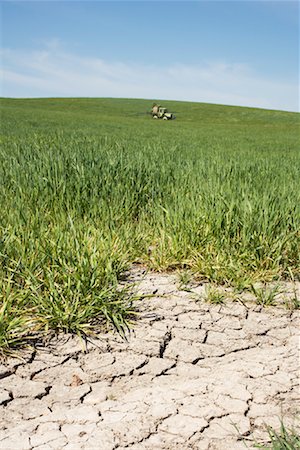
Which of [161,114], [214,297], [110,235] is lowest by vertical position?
[214,297]

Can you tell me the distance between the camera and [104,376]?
6.73ft

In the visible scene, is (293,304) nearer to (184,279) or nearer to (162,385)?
(184,279)

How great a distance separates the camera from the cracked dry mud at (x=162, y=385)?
1702mm

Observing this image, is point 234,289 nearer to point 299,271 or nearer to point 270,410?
point 299,271

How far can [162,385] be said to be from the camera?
1.99 meters

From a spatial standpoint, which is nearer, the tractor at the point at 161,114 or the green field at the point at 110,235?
the green field at the point at 110,235

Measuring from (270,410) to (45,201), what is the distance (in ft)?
7.99

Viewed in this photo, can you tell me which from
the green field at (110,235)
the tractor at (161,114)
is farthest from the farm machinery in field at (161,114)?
the green field at (110,235)

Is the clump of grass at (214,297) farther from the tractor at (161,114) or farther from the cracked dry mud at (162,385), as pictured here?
the tractor at (161,114)

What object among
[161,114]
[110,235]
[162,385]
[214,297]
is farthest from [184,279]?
[161,114]

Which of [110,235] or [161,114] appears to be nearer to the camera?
[110,235]

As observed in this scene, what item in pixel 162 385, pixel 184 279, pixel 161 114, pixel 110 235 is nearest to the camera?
pixel 162 385

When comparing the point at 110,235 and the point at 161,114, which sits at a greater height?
the point at 161,114

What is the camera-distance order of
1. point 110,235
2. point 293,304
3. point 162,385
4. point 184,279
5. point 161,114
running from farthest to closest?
point 161,114
point 110,235
point 184,279
point 293,304
point 162,385
